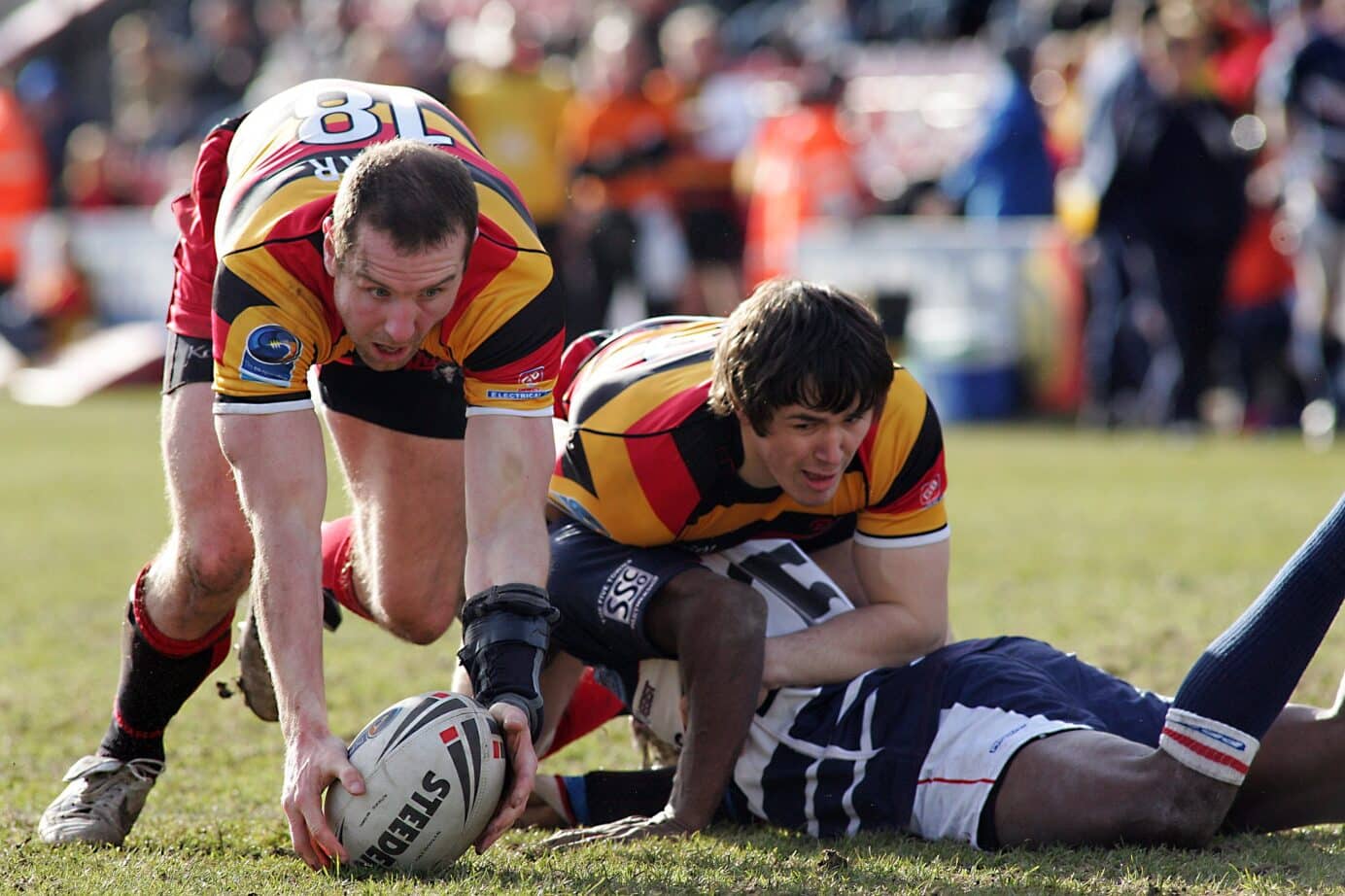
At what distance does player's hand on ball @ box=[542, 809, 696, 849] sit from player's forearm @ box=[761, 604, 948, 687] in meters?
0.39

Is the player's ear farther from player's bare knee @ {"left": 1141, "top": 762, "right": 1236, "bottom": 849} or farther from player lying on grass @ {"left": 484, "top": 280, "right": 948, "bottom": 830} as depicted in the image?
player's bare knee @ {"left": 1141, "top": 762, "right": 1236, "bottom": 849}

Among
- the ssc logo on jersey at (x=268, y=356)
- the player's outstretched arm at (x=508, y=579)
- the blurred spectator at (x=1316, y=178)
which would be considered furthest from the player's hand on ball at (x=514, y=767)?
the blurred spectator at (x=1316, y=178)

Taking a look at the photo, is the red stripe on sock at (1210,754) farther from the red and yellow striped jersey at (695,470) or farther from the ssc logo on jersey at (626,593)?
the ssc logo on jersey at (626,593)

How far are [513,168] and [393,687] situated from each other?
806cm

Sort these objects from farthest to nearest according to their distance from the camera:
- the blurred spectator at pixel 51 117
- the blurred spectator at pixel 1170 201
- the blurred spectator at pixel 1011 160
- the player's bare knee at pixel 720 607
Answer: the blurred spectator at pixel 51 117
the blurred spectator at pixel 1011 160
the blurred spectator at pixel 1170 201
the player's bare knee at pixel 720 607

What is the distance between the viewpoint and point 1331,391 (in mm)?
11312

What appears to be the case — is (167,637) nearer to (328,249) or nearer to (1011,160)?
(328,249)

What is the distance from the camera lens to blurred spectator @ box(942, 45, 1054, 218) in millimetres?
12664

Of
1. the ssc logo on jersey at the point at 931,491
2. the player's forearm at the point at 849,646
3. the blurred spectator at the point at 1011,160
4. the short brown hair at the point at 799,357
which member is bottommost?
the player's forearm at the point at 849,646

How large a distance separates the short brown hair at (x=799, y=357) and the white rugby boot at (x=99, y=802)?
5.20 ft

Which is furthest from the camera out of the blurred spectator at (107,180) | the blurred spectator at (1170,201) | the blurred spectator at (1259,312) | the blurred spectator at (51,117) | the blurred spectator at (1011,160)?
the blurred spectator at (51,117)

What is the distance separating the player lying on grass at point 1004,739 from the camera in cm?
369

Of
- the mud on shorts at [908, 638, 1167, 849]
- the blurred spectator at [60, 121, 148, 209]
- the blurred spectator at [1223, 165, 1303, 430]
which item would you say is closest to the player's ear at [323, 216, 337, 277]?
the mud on shorts at [908, 638, 1167, 849]

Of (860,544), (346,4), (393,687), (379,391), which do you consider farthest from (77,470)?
(346,4)
